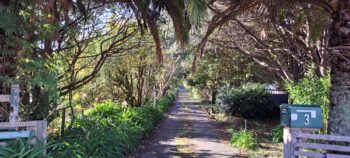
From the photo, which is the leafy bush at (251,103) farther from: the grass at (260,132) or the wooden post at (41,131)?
the wooden post at (41,131)

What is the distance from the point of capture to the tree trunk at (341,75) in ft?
20.6

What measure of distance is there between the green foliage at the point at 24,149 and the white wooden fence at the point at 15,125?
0.37 feet

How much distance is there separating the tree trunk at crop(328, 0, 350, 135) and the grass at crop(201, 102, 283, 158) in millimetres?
3297

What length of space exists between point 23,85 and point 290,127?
4452 mm

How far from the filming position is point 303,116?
5.93 metres

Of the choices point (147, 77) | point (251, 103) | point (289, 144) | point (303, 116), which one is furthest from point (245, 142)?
point (147, 77)

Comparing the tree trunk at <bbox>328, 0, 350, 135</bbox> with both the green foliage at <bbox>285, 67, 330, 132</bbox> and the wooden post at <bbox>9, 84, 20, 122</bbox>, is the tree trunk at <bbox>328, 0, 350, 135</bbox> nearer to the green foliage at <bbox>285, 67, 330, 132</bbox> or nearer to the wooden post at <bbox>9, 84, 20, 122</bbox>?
the green foliage at <bbox>285, 67, 330, 132</bbox>

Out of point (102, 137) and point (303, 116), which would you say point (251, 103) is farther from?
point (303, 116)

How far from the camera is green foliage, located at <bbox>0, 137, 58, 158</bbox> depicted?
16.1ft

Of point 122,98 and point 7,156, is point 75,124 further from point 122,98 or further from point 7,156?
point 122,98

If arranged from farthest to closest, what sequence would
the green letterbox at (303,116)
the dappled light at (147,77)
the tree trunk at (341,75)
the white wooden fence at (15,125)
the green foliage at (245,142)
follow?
the green foliage at (245,142) < the tree trunk at (341,75) < the green letterbox at (303,116) < the dappled light at (147,77) < the white wooden fence at (15,125)

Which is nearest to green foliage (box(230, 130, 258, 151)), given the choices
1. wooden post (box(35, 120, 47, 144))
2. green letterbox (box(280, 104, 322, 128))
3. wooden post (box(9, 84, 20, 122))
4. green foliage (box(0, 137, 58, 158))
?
green letterbox (box(280, 104, 322, 128))

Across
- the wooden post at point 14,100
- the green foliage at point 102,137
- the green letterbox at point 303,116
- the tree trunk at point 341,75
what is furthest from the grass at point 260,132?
the wooden post at point 14,100

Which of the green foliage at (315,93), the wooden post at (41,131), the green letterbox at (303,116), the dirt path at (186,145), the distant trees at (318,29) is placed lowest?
the dirt path at (186,145)
